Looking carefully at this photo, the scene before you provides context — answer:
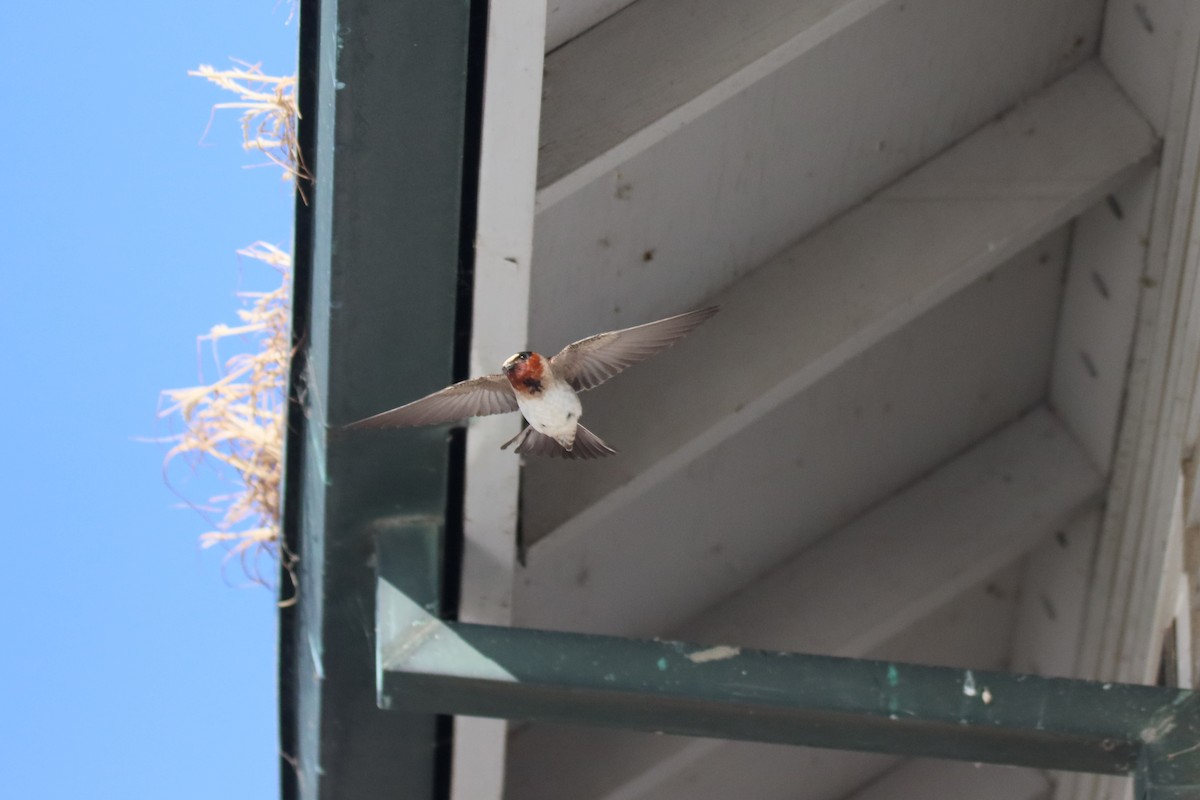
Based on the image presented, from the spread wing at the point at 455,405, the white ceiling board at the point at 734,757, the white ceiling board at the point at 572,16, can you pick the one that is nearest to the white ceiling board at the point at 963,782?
the white ceiling board at the point at 734,757

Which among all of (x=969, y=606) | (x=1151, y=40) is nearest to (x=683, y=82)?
A: (x=1151, y=40)

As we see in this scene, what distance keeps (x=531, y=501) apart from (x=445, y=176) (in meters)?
0.79

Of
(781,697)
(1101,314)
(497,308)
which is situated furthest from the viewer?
(1101,314)

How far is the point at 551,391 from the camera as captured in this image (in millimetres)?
2611

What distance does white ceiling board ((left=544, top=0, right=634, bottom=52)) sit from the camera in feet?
8.61

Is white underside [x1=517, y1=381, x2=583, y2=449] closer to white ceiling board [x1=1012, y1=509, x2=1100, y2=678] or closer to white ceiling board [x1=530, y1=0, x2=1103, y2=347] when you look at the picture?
white ceiling board [x1=530, y1=0, x2=1103, y2=347]

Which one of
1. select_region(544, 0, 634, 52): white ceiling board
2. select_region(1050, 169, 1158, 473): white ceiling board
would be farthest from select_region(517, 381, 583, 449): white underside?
select_region(1050, 169, 1158, 473): white ceiling board

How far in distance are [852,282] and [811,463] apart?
563mm

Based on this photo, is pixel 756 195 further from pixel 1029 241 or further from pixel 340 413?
pixel 340 413

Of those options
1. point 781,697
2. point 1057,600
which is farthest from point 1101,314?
point 781,697

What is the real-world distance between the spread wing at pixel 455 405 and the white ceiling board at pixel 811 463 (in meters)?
0.84

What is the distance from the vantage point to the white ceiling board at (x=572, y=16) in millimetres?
2623

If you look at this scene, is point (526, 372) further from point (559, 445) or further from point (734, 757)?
point (734, 757)

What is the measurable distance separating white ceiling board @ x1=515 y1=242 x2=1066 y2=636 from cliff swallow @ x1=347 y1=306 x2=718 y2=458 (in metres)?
0.57
